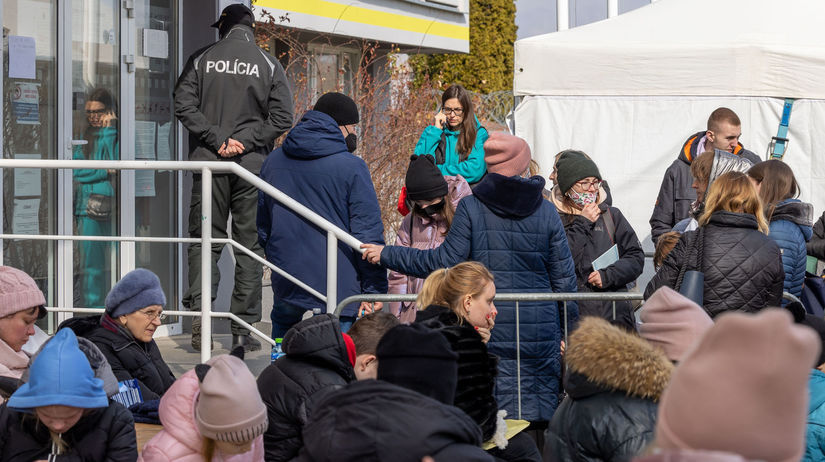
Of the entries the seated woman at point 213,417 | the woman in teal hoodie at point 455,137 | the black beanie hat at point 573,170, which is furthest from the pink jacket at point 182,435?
the woman in teal hoodie at point 455,137

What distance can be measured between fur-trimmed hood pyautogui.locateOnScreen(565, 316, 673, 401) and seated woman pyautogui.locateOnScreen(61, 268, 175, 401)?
8.08 feet

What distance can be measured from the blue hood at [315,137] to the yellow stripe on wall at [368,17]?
8775 mm

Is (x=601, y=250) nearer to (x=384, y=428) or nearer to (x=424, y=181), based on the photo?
(x=424, y=181)

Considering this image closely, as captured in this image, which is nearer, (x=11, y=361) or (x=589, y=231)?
(x=11, y=361)

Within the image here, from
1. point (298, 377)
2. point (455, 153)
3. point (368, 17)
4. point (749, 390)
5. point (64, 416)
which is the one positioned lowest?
point (64, 416)

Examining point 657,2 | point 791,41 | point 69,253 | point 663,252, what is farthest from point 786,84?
point 69,253

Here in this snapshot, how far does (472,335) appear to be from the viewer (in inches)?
153

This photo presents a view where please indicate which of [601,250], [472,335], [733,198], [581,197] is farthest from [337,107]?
[472,335]

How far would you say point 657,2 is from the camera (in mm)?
10453

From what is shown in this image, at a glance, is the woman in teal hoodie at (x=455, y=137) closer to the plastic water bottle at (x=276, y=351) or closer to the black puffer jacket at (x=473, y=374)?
the plastic water bottle at (x=276, y=351)

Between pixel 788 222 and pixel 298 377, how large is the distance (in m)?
3.43

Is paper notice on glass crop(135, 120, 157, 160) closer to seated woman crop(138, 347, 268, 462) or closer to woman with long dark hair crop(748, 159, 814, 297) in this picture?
woman with long dark hair crop(748, 159, 814, 297)

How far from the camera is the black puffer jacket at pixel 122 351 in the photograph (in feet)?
16.4

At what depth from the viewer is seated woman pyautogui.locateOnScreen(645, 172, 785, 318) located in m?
4.96
